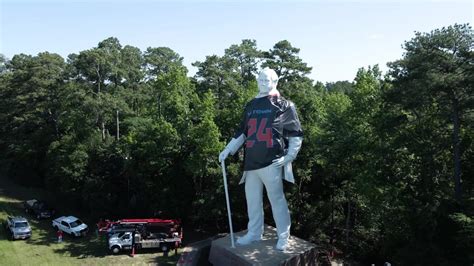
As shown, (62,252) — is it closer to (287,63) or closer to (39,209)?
(39,209)

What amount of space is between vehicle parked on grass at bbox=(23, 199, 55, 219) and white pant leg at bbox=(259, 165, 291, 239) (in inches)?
876

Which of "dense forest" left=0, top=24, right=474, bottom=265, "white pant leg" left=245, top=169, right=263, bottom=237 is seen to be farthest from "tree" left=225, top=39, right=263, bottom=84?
"white pant leg" left=245, top=169, right=263, bottom=237

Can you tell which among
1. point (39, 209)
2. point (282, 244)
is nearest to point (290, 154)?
point (282, 244)

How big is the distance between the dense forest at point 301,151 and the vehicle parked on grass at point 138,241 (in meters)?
2.55

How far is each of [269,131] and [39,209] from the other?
77.2 ft

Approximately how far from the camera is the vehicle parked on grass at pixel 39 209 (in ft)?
101

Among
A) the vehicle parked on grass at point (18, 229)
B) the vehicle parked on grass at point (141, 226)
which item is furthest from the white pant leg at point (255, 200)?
the vehicle parked on grass at point (18, 229)

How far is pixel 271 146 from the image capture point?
46.2 ft

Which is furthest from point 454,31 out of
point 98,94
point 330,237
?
point 98,94

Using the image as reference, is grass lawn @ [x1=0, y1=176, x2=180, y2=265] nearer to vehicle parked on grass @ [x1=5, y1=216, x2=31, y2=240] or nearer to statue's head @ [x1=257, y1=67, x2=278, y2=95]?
vehicle parked on grass @ [x1=5, y1=216, x2=31, y2=240]

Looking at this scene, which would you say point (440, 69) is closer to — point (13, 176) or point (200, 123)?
point (200, 123)

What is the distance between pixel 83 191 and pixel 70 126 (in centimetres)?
573

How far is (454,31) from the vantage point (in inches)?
673

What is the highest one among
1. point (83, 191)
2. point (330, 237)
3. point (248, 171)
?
point (248, 171)
